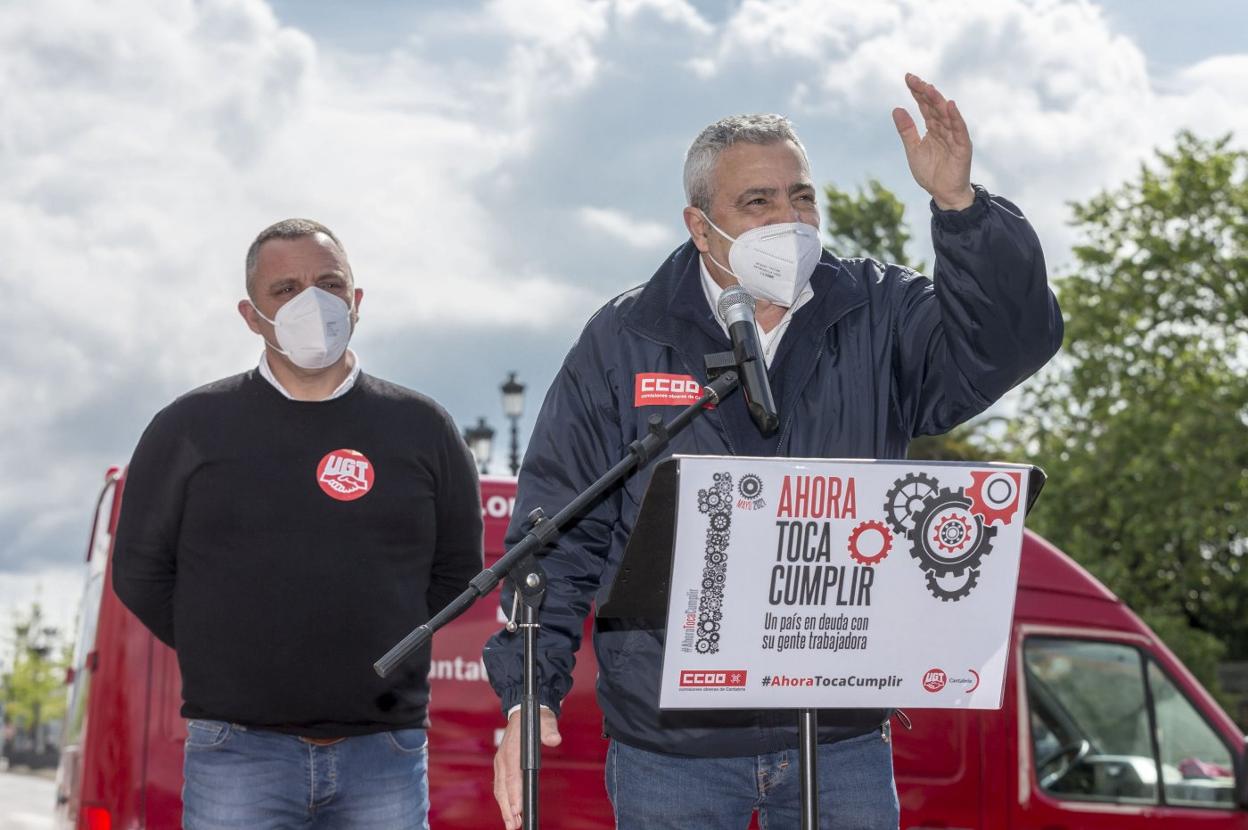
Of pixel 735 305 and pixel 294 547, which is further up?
pixel 735 305

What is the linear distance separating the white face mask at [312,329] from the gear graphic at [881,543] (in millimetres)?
2048

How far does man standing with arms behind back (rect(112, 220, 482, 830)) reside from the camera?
3748 mm

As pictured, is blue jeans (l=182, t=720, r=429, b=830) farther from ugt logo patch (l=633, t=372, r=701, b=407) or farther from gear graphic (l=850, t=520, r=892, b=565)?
gear graphic (l=850, t=520, r=892, b=565)

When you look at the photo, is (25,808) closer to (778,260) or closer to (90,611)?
(90,611)

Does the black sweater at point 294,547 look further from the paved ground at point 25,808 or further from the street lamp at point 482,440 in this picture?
the paved ground at point 25,808

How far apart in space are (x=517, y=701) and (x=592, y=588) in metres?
0.33

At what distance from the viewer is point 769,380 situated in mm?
3090

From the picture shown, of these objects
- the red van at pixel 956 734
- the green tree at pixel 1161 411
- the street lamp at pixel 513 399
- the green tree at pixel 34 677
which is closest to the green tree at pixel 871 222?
the green tree at pixel 1161 411

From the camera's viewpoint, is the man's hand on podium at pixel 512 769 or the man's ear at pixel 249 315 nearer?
the man's hand on podium at pixel 512 769

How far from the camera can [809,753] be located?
2637mm

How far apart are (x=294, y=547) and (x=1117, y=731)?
→ 157 inches

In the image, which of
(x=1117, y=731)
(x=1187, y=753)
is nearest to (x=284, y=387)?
(x=1117, y=731)

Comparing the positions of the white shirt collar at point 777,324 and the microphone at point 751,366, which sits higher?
the white shirt collar at point 777,324

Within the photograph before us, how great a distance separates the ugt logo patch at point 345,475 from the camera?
3932mm
